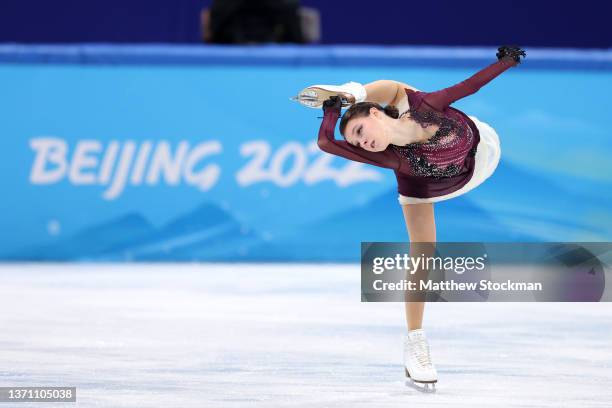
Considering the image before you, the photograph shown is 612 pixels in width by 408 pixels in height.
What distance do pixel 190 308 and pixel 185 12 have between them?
15.6 feet

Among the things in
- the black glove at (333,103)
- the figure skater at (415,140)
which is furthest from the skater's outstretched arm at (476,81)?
the black glove at (333,103)

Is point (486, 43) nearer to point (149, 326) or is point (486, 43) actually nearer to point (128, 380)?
point (149, 326)

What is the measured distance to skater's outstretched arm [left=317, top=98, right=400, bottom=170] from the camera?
119 inches

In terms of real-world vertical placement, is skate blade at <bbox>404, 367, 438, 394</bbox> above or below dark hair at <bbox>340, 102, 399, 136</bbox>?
below

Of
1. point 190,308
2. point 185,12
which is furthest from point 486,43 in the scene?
point 190,308

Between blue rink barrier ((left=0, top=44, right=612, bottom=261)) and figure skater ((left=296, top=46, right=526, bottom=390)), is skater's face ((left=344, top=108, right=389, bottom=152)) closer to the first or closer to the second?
figure skater ((left=296, top=46, right=526, bottom=390))

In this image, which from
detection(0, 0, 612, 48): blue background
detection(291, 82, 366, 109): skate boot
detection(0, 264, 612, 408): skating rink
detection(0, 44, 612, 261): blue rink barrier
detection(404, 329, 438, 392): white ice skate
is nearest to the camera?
detection(0, 264, 612, 408): skating rink

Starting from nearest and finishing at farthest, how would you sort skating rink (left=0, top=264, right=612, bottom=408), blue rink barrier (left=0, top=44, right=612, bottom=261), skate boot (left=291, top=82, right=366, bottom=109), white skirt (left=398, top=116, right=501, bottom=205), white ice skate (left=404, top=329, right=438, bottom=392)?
skating rink (left=0, top=264, right=612, bottom=408), white ice skate (left=404, top=329, right=438, bottom=392), skate boot (left=291, top=82, right=366, bottom=109), white skirt (left=398, top=116, right=501, bottom=205), blue rink barrier (left=0, top=44, right=612, bottom=261)

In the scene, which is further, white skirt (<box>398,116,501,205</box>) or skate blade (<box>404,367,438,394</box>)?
white skirt (<box>398,116,501,205</box>)

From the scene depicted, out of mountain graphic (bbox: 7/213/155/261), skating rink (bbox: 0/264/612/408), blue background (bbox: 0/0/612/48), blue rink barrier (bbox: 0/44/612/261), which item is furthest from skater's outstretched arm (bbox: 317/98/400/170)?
blue background (bbox: 0/0/612/48)

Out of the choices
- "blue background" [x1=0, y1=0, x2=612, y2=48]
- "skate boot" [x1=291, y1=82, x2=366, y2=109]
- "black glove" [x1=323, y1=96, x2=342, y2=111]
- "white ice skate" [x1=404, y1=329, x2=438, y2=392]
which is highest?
"blue background" [x1=0, y1=0, x2=612, y2=48]

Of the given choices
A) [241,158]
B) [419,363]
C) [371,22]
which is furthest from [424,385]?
[371,22]

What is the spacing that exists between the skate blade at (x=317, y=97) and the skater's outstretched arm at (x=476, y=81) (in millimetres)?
237

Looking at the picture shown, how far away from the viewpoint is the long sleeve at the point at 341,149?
9.90 feet
